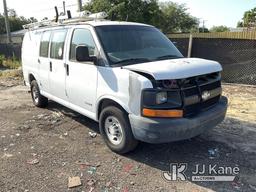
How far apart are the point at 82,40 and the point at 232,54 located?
612 cm

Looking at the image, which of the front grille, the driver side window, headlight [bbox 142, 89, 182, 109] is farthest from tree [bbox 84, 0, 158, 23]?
headlight [bbox 142, 89, 182, 109]

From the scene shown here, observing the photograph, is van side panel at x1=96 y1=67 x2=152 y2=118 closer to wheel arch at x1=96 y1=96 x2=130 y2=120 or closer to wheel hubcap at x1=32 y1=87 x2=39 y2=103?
wheel arch at x1=96 y1=96 x2=130 y2=120

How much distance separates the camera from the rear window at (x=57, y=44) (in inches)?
240

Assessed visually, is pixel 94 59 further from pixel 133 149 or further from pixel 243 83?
pixel 243 83

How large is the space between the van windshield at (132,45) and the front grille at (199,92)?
0.83m

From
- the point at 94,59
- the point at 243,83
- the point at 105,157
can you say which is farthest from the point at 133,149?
the point at 243,83

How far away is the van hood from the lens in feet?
13.4

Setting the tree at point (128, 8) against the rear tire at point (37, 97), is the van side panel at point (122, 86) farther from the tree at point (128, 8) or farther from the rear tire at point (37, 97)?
the tree at point (128, 8)

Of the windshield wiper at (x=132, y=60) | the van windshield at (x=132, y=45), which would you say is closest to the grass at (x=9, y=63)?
the van windshield at (x=132, y=45)

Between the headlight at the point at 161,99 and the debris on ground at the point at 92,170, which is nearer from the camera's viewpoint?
the headlight at the point at 161,99

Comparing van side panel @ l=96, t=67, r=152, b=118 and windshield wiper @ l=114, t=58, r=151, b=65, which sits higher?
windshield wiper @ l=114, t=58, r=151, b=65

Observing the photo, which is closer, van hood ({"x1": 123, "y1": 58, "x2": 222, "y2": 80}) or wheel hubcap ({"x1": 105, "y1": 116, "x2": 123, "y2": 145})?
van hood ({"x1": 123, "y1": 58, "x2": 222, "y2": 80})

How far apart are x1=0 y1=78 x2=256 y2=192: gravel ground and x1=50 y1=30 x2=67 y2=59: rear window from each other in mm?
1430

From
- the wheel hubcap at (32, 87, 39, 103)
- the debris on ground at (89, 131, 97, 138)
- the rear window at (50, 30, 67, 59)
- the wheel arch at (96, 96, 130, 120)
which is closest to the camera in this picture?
the wheel arch at (96, 96, 130, 120)
